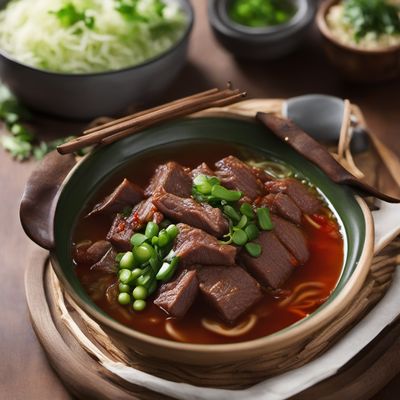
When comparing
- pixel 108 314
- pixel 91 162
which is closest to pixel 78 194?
pixel 91 162

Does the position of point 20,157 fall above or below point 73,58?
below

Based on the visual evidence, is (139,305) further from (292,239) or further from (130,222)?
(292,239)

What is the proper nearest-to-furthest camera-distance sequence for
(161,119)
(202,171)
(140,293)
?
(140,293)
(202,171)
(161,119)

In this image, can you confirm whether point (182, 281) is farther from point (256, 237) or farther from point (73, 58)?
point (73, 58)

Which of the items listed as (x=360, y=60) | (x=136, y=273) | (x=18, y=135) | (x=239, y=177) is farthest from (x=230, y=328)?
(x=360, y=60)

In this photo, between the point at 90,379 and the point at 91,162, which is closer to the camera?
the point at 90,379
